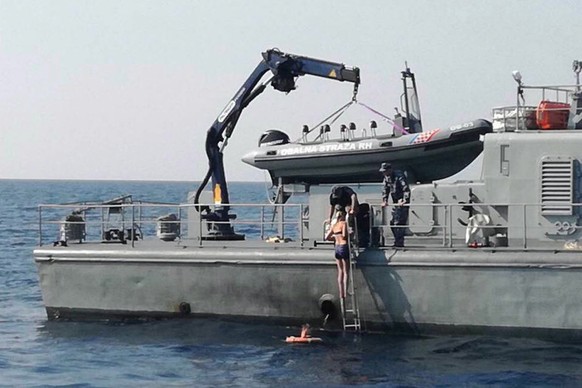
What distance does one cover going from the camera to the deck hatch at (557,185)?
17.6 metres

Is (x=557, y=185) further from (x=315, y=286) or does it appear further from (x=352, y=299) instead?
(x=315, y=286)

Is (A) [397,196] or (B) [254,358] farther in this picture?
(A) [397,196]

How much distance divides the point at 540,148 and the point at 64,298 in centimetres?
900

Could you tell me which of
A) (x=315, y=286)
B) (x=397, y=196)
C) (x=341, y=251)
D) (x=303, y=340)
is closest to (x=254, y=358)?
(x=303, y=340)

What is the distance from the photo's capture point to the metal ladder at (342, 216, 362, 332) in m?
17.8

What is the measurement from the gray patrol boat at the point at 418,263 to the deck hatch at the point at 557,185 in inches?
0.6

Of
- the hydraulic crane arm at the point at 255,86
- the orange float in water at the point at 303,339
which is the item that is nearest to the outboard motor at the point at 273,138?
the hydraulic crane arm at the point at 255,86

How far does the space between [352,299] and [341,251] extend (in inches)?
34.2

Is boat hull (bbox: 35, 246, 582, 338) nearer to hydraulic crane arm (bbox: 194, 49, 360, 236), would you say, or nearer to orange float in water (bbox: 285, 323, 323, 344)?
orange float in water (bbox: 285, 323, 323, 344)

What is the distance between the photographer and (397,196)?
1845 centimetres

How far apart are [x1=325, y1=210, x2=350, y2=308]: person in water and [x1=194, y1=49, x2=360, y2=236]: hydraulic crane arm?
3.88 metres

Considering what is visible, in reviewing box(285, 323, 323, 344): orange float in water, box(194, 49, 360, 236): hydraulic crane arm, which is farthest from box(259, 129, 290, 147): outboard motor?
box(285, 323, 323, 344): orange float in water

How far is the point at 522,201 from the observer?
18.0 metres

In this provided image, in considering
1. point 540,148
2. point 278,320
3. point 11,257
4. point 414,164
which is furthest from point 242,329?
point 11,257
